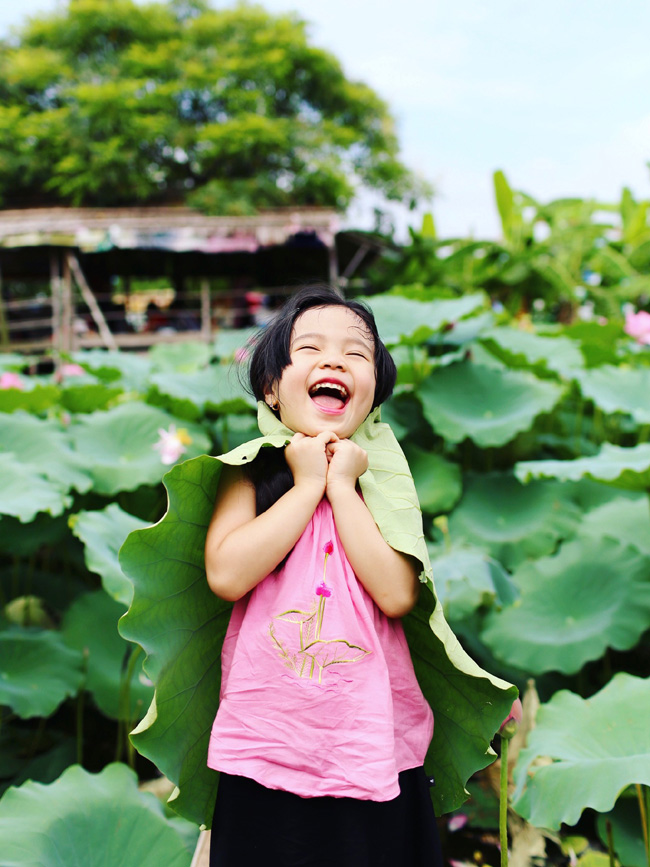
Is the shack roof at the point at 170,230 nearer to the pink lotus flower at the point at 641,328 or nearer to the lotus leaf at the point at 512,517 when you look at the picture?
the pink lotus flower at the point at 641,328

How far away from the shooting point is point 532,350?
3.14m

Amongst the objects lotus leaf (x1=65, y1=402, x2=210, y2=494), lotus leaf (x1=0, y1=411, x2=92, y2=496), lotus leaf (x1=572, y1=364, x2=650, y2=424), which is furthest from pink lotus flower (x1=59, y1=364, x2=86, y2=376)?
lotus leaf (x1=572, y1=364, x2=650, y2=424)

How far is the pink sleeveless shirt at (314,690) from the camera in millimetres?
805

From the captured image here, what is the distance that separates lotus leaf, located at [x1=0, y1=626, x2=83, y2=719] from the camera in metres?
1.62

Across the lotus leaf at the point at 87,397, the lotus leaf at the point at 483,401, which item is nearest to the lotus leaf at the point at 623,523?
the lotus leaf at the point at 483,401

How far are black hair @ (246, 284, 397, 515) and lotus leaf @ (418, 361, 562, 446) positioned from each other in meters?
1.50

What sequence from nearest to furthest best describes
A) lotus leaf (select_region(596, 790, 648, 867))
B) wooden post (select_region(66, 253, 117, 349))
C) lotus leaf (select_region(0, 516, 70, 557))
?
lotus leaf (select_region(596, 790, 648, 867)) < lotus leaf (select_region(0, 516, 70, 557)) < wooden post (select_region(66, 253, 117, 349))

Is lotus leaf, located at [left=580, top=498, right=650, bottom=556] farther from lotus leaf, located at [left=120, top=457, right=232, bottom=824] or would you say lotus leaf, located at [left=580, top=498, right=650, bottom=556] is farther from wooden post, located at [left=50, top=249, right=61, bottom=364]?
wooden post, located at [left=50, top=249, right=61, bottom=364]

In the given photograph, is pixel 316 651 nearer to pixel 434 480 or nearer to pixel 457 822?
pixel 457 822

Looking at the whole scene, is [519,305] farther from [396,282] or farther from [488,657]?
[488,657]

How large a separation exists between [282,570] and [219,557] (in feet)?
0.26

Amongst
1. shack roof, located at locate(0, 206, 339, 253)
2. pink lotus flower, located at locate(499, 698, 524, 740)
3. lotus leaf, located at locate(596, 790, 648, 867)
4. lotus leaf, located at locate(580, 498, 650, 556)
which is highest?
shack roof, located at locate(0, 206, 339, 253)

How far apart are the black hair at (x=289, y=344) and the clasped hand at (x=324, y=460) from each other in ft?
0.36

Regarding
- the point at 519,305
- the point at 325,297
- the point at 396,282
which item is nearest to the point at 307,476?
the point at 325,297
